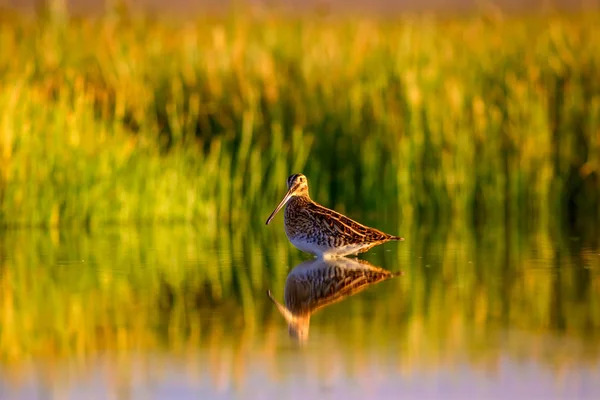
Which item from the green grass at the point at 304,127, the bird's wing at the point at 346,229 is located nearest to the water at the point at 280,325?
the bird's wing at the point at 346,229

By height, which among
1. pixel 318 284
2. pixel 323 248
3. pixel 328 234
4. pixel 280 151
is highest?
pixel 280 151

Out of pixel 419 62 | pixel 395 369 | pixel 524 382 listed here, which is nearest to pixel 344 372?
pixel 395 369

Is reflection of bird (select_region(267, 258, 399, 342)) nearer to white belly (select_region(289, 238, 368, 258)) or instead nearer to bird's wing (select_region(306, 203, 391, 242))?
white belly (select_region(289, 238, 368, 258))

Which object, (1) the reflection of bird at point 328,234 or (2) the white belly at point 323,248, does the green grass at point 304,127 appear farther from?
(2) the white belly at point 323,248

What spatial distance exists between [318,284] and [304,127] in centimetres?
616

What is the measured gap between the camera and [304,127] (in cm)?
1416

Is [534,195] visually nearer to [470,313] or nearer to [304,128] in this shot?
[304,128]

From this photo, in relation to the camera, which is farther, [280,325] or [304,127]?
[304,127]

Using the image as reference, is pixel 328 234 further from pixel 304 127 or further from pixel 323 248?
pixel 304 127

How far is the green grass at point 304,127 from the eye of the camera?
12.3 meters

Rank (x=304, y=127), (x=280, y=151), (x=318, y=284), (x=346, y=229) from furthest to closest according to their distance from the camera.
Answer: (x=304, y=127) → (x=280, y=151) → (x=346, y=229) → (x=318, y=284)

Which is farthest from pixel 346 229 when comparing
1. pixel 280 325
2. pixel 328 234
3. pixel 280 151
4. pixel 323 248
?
pixel 280 151

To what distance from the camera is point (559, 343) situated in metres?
6.14

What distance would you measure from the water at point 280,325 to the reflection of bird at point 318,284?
7 cm
